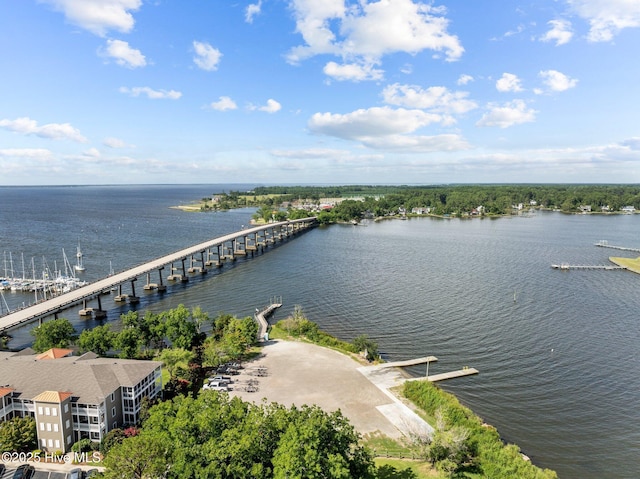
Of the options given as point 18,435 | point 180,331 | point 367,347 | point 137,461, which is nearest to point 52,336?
point 180,331

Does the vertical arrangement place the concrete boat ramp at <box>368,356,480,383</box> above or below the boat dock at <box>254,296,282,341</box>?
below

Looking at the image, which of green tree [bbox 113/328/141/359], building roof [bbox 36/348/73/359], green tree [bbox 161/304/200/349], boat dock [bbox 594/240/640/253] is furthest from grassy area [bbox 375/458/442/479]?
boat dock [bbox 594/240/640/253]

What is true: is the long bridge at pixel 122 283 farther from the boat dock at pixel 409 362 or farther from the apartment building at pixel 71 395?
the boat dock at pixel 409 362

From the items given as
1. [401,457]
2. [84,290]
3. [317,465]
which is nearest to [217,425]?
[317,465]

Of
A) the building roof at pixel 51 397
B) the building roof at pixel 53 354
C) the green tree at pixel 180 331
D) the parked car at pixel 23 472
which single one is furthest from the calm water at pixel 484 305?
the parked car at pixel 23 472

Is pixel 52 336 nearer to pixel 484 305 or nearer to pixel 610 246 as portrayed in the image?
pixel 484 305

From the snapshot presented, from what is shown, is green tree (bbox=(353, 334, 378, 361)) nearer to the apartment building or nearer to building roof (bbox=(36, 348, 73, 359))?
the apartment building
